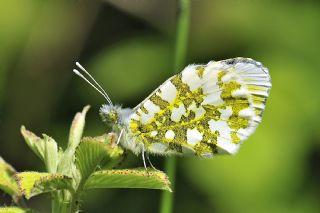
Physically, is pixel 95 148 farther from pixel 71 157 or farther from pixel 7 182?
pixel 7 182

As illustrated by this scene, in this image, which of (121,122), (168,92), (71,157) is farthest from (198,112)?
(71,157)

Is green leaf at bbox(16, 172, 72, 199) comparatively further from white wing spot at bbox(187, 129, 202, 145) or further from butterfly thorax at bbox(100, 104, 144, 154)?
white wing spot at bbox(187, 129, 202, 145)

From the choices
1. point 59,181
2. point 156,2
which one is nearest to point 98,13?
point 156,2

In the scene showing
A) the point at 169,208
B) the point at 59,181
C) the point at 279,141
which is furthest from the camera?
the point at 279,141

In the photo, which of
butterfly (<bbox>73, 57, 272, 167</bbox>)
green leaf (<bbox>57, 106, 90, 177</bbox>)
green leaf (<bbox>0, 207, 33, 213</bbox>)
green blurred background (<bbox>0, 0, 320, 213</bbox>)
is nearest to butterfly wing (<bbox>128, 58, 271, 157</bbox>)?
butterfly (<bbox>73, 57, 272, 167</bbox>)

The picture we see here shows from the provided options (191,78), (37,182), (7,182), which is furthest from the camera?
(191,78)

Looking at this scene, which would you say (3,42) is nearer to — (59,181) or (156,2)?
(156,2)
